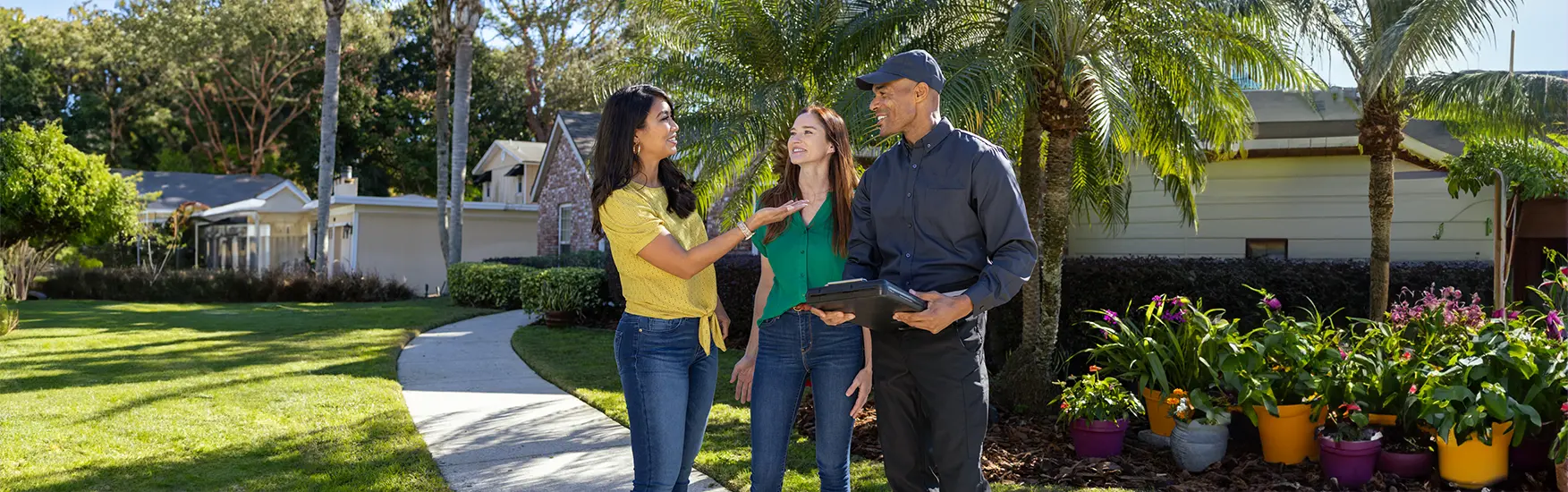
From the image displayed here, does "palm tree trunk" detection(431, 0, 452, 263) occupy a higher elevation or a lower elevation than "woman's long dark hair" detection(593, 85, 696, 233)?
higher

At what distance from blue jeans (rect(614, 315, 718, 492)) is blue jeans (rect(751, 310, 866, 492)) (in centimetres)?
25

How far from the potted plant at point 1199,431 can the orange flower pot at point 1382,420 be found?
689 mm

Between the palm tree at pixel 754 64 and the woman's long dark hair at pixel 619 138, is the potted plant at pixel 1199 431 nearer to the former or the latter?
the palm tree at pixel 754 64

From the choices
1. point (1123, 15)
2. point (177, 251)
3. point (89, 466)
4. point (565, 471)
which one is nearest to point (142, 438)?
point (89, 466)

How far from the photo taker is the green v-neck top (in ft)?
11.2

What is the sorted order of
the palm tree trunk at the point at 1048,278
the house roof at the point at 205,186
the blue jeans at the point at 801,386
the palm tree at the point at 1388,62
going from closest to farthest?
the blue jeans at the point at 801,386 < the palm tree trunk at the point at 1048,278 < the palm tree at the point at 1388,62 < the house roof at the point at 205,186

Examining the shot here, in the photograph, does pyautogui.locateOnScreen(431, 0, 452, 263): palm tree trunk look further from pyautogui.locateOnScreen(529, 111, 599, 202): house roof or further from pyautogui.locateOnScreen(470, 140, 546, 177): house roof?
pyautogui.locateOnScreen(470, 140, 546, 177): house roof

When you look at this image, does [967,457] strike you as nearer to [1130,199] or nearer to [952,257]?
[952,257]

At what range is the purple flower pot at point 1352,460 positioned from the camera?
16.9ft

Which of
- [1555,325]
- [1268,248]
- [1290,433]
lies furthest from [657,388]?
[1268,248]

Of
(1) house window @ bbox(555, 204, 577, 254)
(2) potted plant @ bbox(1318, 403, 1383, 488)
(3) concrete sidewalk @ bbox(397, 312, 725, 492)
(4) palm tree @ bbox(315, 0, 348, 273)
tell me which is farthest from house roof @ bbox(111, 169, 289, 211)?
(2) potted plant @ bbox(1318, 403, 1383, 488)

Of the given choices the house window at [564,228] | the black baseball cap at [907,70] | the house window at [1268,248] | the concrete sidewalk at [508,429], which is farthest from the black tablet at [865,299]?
the house window at [564,228]

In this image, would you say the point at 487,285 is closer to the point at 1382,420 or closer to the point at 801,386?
the point at 1382,420

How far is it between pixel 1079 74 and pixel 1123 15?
93cm
